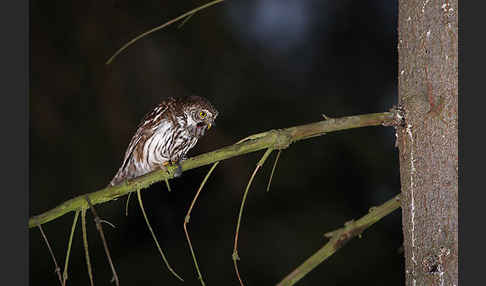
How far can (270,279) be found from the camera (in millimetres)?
2340

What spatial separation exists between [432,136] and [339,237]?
240 mm

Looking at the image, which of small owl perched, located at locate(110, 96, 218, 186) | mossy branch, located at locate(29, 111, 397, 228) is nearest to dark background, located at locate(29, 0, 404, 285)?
small owl perched, located at locate(110, 96, 218, 186)

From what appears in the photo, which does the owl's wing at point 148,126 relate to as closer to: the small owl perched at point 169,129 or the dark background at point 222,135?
the small owl perched at point 169,129

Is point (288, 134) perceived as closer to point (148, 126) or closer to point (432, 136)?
point (432, 136)

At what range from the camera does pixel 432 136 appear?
847mm

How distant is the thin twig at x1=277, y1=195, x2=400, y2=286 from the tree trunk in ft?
0.16

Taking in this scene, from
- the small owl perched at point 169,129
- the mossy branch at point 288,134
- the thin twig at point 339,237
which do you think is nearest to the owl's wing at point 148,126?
the small owl perched at point 169,129

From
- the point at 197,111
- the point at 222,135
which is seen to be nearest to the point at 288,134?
the point at 197,111

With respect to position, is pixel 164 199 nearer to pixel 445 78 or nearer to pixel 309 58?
pixel 309 58

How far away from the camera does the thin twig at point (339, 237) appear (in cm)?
85

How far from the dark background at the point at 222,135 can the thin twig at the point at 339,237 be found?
1.38 m

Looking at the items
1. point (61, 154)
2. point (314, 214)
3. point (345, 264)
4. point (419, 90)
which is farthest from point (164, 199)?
point (419, 90)

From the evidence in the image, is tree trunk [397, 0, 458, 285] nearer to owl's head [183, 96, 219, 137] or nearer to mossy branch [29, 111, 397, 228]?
mossy branch [29, 111, 397, 228]

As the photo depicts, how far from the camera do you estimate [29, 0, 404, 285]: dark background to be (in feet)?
7.33
